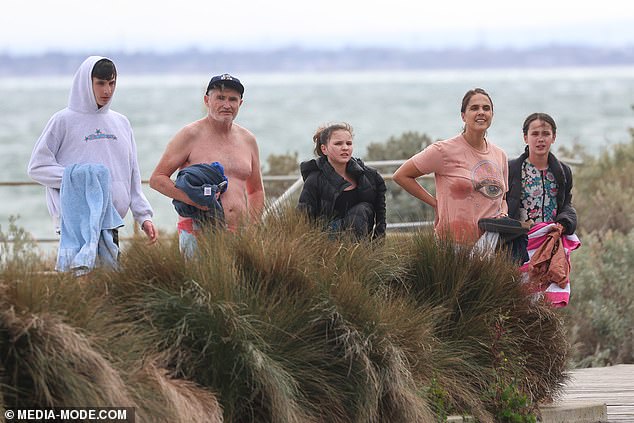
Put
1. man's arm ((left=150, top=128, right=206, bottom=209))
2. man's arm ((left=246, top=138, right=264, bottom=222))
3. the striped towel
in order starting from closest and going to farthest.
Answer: man's arm ((left=150, top=128, right=206, bottom=209)) → man's arm ((left=246, top=138, right=264, bottom=222)) → the striped towel

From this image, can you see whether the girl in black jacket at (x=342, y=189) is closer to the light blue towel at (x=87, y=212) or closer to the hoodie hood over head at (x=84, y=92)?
the light blue towel at (x=87, y=212)

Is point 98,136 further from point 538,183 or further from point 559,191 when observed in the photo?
point 559,191

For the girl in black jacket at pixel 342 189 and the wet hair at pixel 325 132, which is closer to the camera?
the girl in black jacket at pixel 342 189

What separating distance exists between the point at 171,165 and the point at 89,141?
0.55 m

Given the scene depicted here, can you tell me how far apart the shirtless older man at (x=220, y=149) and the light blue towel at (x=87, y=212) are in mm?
458

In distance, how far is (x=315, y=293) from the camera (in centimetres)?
645

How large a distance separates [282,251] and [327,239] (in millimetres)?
534

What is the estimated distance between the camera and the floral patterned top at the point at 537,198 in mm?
8055

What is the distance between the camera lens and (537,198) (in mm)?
8062

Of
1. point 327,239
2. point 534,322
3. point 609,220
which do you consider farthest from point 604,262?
point 327,239

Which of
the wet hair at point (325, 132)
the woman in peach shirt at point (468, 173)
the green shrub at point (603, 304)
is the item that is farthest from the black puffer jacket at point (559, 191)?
the green shrub at point (603, 304)

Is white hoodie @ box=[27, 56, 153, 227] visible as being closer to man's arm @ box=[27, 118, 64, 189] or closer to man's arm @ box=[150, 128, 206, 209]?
man's arm @ box=[27, 118, 64, 189]

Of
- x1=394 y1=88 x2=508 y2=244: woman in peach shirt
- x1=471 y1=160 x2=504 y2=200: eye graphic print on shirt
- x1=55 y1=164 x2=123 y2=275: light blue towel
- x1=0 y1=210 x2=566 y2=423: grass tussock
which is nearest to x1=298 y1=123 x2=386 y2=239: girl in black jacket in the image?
x1=0 y1=210 x2=566 y2=423: grass tussock

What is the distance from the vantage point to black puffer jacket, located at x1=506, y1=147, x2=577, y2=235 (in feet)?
26.2
